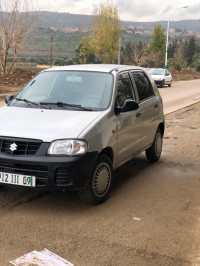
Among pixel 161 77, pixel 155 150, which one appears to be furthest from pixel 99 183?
pixel 161 77

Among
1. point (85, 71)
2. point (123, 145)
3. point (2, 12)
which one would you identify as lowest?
point (123, 145)

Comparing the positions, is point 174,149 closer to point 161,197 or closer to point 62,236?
point 161,197

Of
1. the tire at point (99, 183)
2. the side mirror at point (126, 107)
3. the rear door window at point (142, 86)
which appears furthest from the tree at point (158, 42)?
the tire at point (99, 183)

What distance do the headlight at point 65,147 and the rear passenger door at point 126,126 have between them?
913 mm

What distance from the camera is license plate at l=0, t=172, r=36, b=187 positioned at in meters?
4.24

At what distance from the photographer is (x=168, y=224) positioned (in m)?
4.25

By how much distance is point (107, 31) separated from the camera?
4459cm

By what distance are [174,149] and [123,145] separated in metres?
3.01

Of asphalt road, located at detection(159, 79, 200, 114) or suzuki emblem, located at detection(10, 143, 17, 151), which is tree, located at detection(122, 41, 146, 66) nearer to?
asphalt road, located at detection(159, 79, 200, 114)

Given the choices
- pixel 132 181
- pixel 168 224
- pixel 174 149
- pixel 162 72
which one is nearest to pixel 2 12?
pixel 162 72

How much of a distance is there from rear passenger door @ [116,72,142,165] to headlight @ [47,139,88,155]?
3.00ft

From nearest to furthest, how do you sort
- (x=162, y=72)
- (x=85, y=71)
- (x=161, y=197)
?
(x=161, y=197) → (x=85, y=71) → (x=162, y=72)

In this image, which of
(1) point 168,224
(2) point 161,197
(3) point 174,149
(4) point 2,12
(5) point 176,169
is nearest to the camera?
(1) point 168,224

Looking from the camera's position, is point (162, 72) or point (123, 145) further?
point (162, 72)
